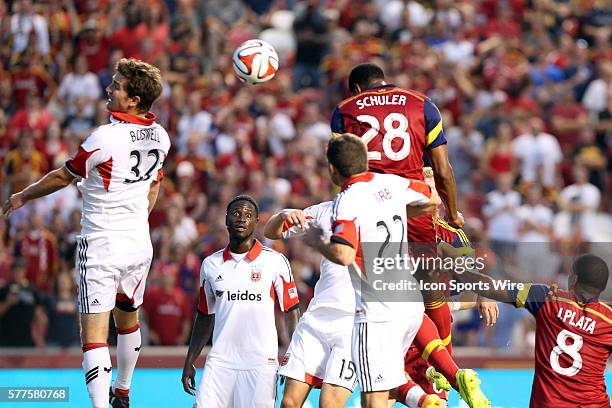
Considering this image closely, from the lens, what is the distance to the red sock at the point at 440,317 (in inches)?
394

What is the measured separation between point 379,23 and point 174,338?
25.6 ft

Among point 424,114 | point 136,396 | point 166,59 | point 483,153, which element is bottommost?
point 136,396

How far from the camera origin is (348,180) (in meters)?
8.20

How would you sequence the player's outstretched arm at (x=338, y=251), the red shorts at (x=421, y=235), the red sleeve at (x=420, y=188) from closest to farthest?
1. the player's outstretched arm at (x=338, y=251)
2. the red sleeve at (x=420, y=188)
3. the red shorts at (x=421, y=235)

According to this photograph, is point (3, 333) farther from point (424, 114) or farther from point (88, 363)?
point (424, 114)

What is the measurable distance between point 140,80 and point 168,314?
668cm

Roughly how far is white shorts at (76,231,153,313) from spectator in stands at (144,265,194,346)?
6.12 meters

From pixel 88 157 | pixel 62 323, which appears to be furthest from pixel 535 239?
pixel 88 157

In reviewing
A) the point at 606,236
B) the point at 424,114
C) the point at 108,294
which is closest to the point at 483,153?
the point at 606,236

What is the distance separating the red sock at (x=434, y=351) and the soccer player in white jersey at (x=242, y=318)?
1.02 m

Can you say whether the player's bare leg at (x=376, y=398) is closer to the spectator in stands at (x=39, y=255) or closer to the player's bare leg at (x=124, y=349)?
the player's bare leg at (x=124, y=349)

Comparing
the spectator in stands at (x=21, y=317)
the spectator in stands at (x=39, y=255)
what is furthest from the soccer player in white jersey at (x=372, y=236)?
the spectator in stands at (x=39, y=255)

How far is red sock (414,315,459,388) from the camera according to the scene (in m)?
9.27

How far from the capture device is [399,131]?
966cm
